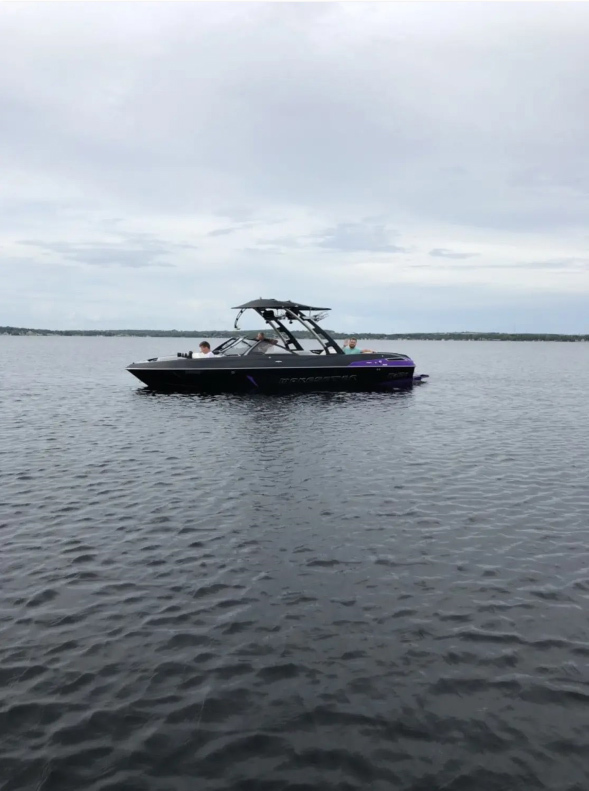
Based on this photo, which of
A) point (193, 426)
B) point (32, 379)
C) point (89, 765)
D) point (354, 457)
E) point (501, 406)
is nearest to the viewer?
point (89, 765)

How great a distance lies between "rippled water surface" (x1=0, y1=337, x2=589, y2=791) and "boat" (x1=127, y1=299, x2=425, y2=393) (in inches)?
515

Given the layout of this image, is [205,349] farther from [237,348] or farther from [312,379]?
[312,379]

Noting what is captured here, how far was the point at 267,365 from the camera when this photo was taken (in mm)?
28688

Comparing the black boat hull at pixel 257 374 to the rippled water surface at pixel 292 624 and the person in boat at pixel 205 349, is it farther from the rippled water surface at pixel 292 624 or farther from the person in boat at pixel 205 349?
the rippled water surface at pixel 292 624

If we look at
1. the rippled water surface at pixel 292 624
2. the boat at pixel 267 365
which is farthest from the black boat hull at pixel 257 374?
the rippled water surface at pixel 292 624

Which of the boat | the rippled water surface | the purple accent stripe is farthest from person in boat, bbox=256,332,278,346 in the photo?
the rippled water surface

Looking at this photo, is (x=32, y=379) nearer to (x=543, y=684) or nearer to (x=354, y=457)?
(x=354, y=457)

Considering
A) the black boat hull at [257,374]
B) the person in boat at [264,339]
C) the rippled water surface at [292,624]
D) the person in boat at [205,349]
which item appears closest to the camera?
the rippled water surface at [292,624]

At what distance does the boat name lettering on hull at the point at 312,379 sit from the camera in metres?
A: 29.4

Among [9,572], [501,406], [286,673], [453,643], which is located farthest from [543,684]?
[501,406]

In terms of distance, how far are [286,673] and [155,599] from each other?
2403mm

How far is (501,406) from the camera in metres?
30.3

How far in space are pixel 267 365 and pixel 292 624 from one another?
2204cm

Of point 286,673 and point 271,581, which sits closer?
point 286,673
